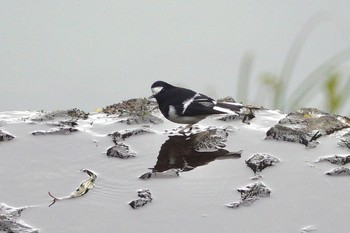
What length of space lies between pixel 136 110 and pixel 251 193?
1.93m

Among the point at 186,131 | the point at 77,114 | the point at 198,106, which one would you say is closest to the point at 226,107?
the point at 198,106

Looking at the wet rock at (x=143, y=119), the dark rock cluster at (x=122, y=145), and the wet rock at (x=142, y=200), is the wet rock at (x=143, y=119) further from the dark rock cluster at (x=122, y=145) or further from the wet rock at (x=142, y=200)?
the wet rock at (x=142, y=200)

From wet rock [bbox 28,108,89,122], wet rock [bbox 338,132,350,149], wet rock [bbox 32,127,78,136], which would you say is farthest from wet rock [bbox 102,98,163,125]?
wet rock [bbox 338,132,350,149]

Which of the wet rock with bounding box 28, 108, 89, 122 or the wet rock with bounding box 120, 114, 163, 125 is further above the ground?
the wet rock with bounding box 120, 114, 163, 125

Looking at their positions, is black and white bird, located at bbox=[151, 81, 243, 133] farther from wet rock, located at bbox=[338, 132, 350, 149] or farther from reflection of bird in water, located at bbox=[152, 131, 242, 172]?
wet rock, located at bbox=[338, 132, 350, 149]

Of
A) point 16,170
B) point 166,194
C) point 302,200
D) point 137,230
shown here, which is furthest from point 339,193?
point 16,170

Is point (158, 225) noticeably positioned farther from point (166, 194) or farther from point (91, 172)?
point (91, 172)

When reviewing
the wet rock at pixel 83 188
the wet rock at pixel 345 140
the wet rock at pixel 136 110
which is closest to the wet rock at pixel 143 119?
the wet rock at pixel 136 110

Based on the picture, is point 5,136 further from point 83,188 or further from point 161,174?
point 161,174

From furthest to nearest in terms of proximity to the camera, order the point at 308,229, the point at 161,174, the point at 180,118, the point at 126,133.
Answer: the point at 180,118
the point at 126,133
the point at 161,174
the point at 308,229

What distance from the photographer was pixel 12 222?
3971 mm

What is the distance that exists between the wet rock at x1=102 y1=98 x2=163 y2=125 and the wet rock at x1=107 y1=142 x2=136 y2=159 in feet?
2.28

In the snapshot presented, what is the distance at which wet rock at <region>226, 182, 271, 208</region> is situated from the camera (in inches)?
167

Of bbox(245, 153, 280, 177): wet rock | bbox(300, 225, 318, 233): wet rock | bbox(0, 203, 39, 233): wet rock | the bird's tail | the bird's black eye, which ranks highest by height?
the bird's black eye
